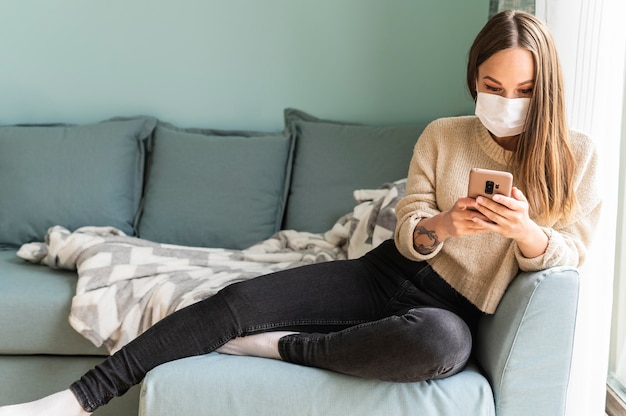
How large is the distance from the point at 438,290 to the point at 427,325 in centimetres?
16

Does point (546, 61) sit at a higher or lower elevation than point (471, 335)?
higher

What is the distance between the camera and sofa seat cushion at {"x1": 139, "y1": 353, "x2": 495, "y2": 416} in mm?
1528

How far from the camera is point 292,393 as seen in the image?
5.11 feet

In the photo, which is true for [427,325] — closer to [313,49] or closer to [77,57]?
[313,49]

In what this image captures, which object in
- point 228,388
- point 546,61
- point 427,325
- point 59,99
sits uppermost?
point 546,61

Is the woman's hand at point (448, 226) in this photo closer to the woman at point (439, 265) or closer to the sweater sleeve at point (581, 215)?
the woman at point (439, 265)

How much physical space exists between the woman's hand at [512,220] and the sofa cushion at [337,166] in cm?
107

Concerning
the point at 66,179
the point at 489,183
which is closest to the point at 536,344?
the point at 489,183

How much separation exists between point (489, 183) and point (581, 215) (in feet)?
0.83

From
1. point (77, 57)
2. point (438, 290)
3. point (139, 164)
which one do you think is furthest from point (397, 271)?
point (77, 57)

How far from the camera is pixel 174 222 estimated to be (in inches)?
101

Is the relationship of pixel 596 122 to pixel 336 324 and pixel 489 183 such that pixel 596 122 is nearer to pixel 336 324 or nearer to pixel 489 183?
pixel 489 183

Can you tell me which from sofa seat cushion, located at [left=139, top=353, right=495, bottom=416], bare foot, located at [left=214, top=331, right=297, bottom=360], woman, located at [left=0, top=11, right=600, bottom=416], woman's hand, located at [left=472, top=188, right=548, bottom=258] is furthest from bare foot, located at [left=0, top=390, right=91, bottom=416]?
woman's hand, located at [left=472, top=188, right=548, bottom=258]

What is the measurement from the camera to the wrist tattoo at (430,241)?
160cm
